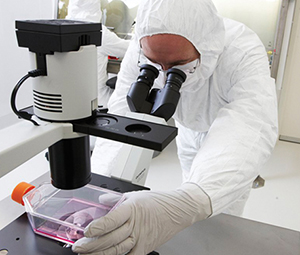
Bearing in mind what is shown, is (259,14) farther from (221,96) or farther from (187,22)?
(187,22)

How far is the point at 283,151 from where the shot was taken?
2.92 meters

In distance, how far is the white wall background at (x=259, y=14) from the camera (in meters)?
2.57

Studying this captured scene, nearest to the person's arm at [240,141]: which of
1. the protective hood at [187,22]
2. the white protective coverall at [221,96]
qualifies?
the white protective coverall at [221,96]

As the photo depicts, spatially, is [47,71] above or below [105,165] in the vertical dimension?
above

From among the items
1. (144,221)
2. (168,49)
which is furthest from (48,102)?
(168,49)

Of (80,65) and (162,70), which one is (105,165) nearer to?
(162,70)

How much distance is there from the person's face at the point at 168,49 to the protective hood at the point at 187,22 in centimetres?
1

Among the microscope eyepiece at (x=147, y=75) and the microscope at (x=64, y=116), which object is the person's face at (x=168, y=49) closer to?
the microscope eyepiece at (x=147, y=75)

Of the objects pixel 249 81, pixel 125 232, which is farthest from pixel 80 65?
pixel 249 81

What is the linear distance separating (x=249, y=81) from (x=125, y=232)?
25.1 inches

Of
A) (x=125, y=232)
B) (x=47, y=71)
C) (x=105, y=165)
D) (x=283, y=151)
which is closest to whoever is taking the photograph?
(x=47, y=71)

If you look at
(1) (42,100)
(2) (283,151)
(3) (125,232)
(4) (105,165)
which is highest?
(1) (42,100)

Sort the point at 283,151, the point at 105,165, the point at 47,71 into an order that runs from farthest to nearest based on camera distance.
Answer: the point at 283,151 → the point at 105,165 → the point at 47,71

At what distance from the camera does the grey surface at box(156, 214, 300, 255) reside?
717 millimetres
